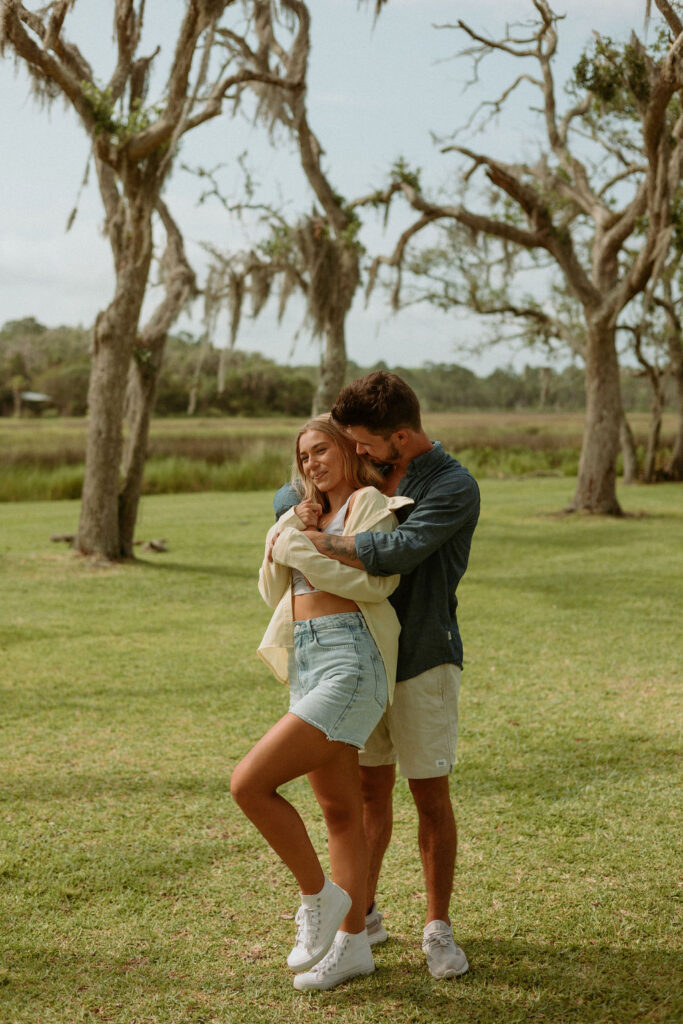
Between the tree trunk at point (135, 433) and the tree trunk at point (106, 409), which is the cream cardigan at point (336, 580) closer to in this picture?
the tree trunk at point (106, 409)

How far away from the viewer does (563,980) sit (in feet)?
8.10

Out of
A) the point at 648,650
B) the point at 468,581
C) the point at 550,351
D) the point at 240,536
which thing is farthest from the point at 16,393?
the point at 648,650

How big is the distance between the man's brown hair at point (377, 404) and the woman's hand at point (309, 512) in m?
0.23

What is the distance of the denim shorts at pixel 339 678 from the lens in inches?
88.2

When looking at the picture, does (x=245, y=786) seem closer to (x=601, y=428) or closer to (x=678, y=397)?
(x=601, y=428)

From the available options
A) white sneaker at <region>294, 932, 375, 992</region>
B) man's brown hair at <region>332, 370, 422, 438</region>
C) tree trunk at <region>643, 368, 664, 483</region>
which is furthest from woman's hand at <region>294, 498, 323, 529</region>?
tree trunk at <region>643, 368, 664, 483</region>

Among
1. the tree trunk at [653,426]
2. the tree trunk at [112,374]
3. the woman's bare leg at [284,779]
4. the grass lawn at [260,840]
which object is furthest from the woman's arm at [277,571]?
the tree trunk at [653,426]

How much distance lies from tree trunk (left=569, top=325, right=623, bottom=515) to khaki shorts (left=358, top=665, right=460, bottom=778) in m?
12.3

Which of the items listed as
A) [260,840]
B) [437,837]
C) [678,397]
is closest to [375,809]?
[437,837]

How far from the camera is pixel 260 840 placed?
343cm

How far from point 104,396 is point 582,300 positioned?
780 cm

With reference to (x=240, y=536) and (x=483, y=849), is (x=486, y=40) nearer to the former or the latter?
(x=240, y=536)

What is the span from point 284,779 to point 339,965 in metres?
0.58

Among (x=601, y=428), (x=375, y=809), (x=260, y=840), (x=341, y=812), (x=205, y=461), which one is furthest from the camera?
(x=205, y=461)
